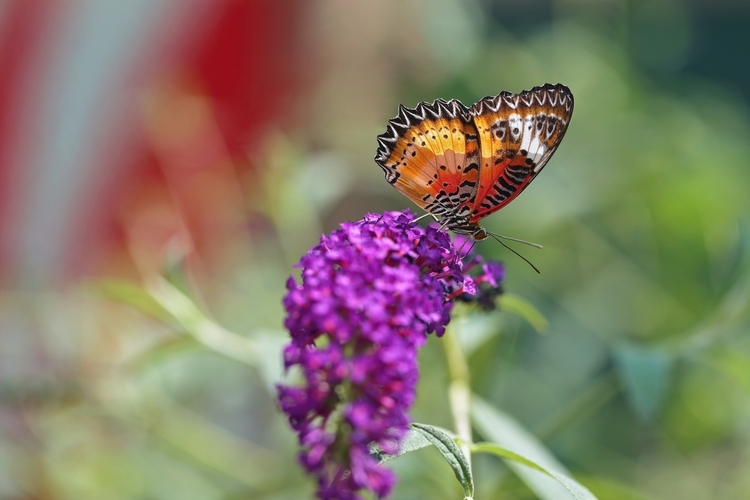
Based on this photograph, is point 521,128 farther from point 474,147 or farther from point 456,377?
point 456,377

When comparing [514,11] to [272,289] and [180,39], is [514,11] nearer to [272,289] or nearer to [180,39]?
[180,39]

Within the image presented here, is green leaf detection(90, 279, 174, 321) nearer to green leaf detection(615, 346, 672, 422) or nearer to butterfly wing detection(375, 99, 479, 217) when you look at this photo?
butterfly wing detection(375, 99, 479, 217)

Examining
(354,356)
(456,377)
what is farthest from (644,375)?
(354,356)

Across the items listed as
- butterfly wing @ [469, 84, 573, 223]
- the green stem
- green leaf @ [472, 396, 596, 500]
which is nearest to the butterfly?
butterfly wing @ [469, 84, 573, 223]

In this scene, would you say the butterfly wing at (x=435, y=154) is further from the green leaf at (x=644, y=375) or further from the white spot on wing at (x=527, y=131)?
the green leaf at (x=644, y=375)

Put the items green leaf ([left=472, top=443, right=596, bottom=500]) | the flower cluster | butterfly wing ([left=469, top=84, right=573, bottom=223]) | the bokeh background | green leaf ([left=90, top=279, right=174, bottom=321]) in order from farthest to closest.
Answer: the bokeh background < green leaf ([left=90, top=279, right=174, bottom=321]) < butterfly wing ([left=469, top=84, right=573, bottom=223]) < green leaf ([left=472, top=443, right=596, bottom=500]) < the flower cluster
